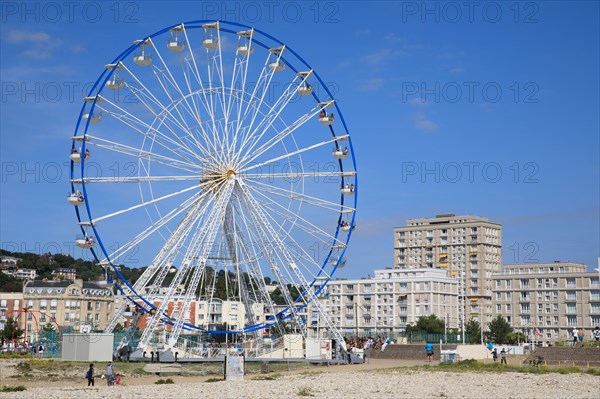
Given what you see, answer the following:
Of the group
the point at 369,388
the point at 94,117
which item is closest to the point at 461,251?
the point at 94,117

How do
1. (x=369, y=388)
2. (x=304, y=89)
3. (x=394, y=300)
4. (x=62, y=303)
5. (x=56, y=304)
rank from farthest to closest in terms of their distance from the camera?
(x=394, y=300) → (x=56, y=304) → (x=62, y=303) → (x=304, y=89) → (x=369, y=388)

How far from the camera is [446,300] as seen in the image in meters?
117

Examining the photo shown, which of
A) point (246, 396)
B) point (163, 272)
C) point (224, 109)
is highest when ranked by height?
point (224, 109)

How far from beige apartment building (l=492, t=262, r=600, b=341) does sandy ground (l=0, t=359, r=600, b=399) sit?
2795 inches

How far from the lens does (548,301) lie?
370 ft

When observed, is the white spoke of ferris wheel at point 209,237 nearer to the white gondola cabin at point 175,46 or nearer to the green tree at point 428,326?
the white gondola cabin at point 175,46

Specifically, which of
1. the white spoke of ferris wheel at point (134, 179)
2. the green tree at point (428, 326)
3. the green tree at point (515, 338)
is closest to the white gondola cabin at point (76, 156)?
the white spoke of ferris wheel at point (134, 179)

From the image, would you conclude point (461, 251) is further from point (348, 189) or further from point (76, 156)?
point (76, 156)

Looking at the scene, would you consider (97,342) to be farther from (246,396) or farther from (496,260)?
(496,260)

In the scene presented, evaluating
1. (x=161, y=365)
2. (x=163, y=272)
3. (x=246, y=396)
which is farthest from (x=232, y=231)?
(x=246, y=396)

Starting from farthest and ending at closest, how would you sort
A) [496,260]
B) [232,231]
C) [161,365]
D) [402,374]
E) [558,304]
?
1. [496,260]
2. [558,304]
3. [232,231]
4. [161,365]
5. [402,374]

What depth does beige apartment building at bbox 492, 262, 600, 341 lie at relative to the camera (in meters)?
108

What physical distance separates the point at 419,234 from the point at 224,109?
103921 millimetres

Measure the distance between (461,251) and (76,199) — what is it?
342ft
